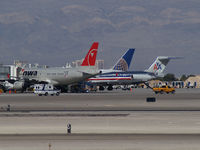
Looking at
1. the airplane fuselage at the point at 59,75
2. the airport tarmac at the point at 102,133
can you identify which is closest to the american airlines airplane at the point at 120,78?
the airplane fuselage at the point at 59,75

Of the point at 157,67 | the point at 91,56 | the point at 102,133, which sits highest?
the point at 91,56

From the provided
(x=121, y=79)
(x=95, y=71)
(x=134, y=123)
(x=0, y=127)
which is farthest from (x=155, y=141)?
(x=121, y=79)

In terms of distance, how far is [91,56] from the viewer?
11906 cm

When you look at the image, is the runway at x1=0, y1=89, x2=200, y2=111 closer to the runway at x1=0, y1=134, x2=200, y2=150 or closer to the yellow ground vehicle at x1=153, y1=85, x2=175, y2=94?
the runway at x1=0, y1=134, x2=200, y2=150

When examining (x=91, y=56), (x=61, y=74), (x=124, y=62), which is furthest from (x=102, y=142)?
(x=124, y=62)

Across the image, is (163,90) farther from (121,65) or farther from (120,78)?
(121,65)

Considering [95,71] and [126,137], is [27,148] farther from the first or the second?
[95,71]

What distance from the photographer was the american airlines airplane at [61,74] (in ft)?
369

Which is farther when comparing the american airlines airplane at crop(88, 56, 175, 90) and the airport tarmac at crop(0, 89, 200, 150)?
the american airlines airplane at crop(88, 56, 175, 90)

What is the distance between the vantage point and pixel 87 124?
33.1m

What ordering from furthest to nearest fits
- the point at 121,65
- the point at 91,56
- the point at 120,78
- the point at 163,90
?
the point at 121,65
the point at 120,78
the point at 91,56
the point at 163,90

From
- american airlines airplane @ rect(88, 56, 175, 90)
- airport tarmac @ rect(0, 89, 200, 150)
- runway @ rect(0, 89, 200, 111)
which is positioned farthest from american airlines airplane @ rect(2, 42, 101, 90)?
airport tarmac @ rect(0, 89, 200, 150)

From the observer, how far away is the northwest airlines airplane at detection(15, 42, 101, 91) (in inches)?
4441

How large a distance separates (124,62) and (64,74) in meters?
39.8
